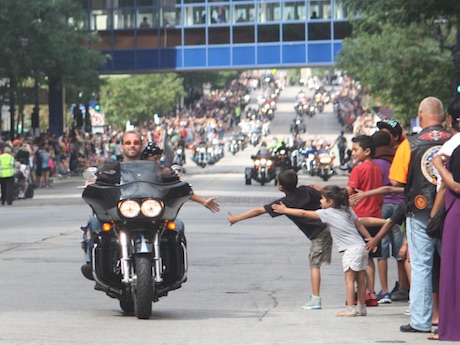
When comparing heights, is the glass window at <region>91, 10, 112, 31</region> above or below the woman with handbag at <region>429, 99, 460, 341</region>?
above

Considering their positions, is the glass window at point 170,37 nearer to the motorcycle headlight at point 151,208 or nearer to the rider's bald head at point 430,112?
the motorcycle headlight at point 151,208

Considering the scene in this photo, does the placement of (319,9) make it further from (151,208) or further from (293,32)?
(151,208)

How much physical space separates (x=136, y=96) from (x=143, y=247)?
325ft

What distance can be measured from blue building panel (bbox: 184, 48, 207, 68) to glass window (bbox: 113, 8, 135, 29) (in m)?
4.17

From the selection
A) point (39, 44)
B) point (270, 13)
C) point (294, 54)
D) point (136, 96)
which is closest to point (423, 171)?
point (39, 44)

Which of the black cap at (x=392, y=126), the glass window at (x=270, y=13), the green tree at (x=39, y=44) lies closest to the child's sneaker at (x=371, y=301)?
the black cap at (x=392, y=126)

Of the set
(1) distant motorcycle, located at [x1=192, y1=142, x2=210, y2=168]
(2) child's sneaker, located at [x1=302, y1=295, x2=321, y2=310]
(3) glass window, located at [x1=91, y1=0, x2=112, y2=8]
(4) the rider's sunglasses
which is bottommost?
(1) distant motorcycle, located at [x1=192, y1=142, x2=210, y2=168]

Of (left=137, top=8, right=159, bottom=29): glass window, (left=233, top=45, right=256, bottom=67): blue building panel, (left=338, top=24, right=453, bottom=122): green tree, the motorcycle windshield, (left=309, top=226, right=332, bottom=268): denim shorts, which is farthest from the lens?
(left=137, top=8, right=159, bottom=29): glass window

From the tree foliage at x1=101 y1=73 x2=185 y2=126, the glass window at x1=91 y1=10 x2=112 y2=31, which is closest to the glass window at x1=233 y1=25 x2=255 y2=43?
the glass window at x1=91 y1=10 x2=112 y2=31

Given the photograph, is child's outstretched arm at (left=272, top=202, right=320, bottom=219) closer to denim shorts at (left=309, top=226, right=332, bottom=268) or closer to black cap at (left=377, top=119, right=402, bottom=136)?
denim shorts at (left=309, top=226, right=332, bottom=268)

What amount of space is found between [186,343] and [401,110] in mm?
39442

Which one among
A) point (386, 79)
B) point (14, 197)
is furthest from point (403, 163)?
point (386, 79)

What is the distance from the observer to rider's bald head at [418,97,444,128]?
1135 cm

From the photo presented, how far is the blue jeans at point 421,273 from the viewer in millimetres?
10984
